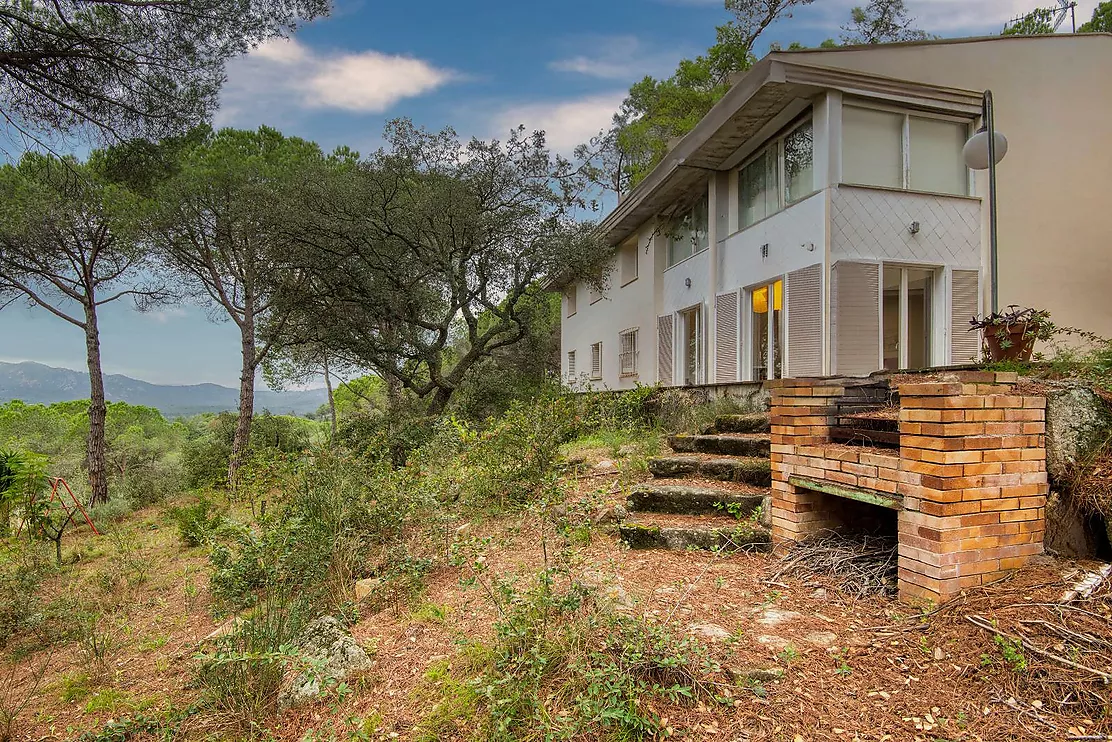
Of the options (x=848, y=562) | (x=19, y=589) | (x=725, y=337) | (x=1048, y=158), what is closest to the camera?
(x=848, y=562)

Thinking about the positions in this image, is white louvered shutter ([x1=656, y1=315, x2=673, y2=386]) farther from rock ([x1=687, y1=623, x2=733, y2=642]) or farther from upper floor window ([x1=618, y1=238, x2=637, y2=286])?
rock ([x1=687, y1=623, x2=733, y2=642])

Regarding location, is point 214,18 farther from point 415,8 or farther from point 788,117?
point 788,117

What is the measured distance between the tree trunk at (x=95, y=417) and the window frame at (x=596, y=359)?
10783mm

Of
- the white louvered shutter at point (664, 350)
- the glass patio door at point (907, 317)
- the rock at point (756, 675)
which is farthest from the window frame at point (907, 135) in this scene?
the rock at point (756, 675)

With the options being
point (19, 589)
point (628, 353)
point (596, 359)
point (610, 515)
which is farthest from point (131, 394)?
point (610, 515)

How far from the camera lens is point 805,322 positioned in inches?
273

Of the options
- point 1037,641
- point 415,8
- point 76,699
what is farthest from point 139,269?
point 1037,641

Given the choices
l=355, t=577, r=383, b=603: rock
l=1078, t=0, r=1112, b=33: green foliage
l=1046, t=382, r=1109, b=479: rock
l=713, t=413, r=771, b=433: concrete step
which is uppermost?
l=1078, t=0, r=1112, b=33: green foliage

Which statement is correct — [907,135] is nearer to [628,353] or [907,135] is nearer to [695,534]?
[695,534]

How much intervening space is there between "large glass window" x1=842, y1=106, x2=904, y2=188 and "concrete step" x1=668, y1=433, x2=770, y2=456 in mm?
4005

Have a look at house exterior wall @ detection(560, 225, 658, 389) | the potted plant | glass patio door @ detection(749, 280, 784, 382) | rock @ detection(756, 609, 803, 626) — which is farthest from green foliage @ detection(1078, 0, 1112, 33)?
rock @ detection(756, 609, 803, 626)

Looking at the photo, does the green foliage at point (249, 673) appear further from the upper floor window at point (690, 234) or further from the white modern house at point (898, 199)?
the upper floor window at point (690, 234)

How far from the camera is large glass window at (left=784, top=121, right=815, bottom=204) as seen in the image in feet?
23.1

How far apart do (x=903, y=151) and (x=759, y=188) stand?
184 cm
